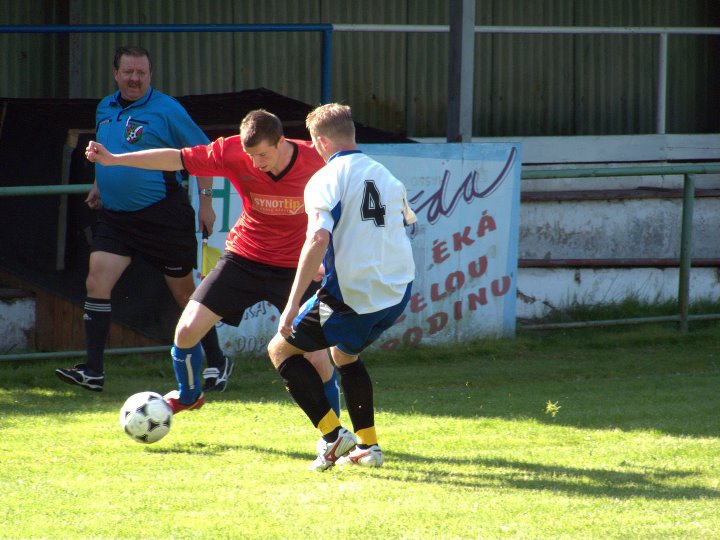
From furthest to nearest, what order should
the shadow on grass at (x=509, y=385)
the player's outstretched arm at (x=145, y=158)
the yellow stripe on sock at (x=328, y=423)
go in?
the shadow on grass at (x=509, y=385) → the player's outstretched arm at (x=145, y=158) → the yellow stripe on sock at (x=328, y=423)

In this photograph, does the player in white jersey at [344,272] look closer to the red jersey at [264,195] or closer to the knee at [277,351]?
the knee at [277,351]

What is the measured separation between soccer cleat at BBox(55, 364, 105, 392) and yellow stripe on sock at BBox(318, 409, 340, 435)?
2167mm

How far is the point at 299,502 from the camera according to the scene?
5137 mm

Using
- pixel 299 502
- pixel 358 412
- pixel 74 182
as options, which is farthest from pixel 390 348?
pixel 299 502

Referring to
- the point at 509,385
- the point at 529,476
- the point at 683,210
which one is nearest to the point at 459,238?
the point at 509,385

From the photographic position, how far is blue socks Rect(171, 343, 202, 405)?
655cm

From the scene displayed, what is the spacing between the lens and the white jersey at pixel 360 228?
5438 mm

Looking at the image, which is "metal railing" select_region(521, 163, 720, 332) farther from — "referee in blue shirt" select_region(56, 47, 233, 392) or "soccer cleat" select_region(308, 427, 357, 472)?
"soccer cleat" select_region(308, 427, 357, 472)

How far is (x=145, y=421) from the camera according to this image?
6168 mm

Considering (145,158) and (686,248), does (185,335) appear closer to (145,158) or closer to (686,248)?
(145,158)

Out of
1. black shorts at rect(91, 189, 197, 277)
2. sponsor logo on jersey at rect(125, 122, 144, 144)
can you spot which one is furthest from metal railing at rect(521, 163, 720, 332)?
sponsor logo on jersey at rect(125, 122, 144, 144)

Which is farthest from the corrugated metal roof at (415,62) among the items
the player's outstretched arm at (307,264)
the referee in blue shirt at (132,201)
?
the player's outstretched arm at (307,264)

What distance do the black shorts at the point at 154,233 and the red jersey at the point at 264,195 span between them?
1248mm

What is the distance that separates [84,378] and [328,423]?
2.24 m
